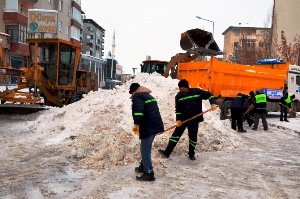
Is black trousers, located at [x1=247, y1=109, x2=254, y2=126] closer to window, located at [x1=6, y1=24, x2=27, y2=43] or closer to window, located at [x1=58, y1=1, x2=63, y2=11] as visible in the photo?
window, located at [x1=6, y1=24, x2=27, y2=43]

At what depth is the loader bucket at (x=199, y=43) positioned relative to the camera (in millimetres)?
12367

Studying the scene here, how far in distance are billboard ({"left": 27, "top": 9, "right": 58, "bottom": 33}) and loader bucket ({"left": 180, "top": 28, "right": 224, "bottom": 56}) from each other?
17.8 metres

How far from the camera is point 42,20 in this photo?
27406mm

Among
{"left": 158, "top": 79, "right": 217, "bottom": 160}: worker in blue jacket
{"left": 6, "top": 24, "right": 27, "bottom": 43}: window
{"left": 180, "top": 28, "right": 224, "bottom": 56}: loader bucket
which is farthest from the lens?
{"left": 6, "top": 24, "right": 27, "bottom": 43}: window

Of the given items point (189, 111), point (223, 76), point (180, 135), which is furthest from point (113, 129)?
point (223, 76)

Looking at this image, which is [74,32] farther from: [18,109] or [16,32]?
[18,109]

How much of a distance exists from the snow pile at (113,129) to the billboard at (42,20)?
17.8m

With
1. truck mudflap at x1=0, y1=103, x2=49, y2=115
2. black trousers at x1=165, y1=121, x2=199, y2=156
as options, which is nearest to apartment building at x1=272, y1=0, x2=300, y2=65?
truck mudflap at x1=0, y1=103, x2=49, y2=115

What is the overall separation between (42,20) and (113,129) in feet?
75.8

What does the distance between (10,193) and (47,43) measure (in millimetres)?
9559

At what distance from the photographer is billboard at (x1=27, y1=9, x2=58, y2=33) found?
26.9 metres

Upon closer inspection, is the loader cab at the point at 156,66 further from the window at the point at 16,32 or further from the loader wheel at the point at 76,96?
the window at the point at 16,32

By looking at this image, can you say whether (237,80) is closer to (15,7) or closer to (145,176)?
(145,176)

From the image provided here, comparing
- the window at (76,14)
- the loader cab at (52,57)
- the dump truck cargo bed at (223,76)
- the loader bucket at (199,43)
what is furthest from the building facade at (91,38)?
the loader bucket at (199,43)
